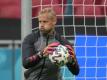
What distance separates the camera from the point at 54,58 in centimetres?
350

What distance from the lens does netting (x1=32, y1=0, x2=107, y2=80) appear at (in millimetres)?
4879

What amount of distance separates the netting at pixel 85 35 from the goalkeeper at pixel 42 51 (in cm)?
122

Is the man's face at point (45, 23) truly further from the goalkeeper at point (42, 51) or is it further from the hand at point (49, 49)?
the hand at point (49, 49)

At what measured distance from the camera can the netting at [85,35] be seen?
4.88 metres

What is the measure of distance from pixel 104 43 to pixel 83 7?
1.19ft

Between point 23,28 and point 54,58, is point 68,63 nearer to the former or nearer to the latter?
point 54,58

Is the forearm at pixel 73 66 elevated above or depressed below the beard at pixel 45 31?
below

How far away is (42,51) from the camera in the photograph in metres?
3.51

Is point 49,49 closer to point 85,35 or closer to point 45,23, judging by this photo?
point 45,23

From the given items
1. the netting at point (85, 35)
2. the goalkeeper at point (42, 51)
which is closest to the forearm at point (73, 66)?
the goalkeeper at point (42, 51)

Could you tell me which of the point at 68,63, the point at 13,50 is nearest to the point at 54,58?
the point at 68,63

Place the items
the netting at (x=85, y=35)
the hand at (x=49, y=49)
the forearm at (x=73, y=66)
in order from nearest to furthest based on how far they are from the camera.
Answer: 1. the hand at (x=49, y=49)
2. the forearm at (x=73, y=66)
3. the netting at (x=85, y=35)

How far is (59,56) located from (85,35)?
4.96 feet

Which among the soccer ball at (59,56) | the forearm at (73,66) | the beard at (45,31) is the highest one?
the beard at (45,31)
